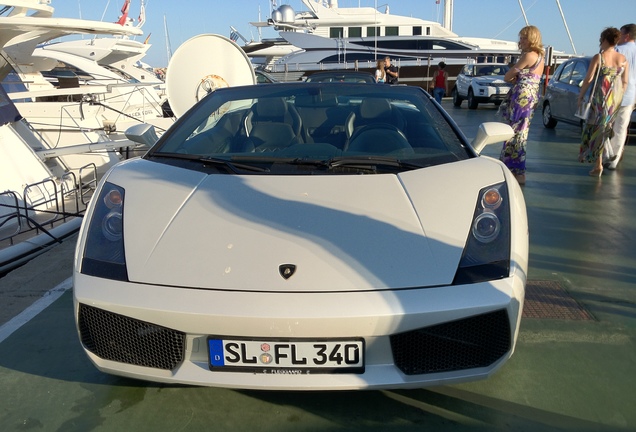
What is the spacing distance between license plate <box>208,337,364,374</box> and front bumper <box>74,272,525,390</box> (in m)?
0.02

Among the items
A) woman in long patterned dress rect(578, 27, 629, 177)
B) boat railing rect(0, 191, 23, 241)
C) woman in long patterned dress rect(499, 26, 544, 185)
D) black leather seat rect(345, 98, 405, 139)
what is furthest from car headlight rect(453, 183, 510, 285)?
boat railing rect(0, 191, 23, 241)

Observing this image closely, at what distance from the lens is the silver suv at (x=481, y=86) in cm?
1805

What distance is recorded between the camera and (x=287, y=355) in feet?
6.56

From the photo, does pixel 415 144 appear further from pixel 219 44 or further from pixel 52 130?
pixel 52 130

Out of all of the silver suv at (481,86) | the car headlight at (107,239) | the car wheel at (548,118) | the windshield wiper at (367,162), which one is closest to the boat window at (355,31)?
the silver suv at (481,86)

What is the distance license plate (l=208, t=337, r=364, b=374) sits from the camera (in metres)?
1.99

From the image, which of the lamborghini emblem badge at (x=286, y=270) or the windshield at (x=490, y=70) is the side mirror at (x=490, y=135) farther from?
the windshield at (x=490, y=70)

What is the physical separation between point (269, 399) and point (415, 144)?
1540 mm

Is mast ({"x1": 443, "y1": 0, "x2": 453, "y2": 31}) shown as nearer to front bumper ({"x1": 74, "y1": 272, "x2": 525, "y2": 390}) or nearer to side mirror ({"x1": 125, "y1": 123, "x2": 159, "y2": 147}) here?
side mirror ({"x1": 125, "y1": 123, "x2": 159, "y2": 147})

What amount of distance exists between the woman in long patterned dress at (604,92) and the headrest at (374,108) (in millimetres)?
4071

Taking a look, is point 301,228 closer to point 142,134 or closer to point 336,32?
point 142,134

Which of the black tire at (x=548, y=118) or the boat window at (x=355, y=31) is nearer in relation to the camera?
the black tire at (x=548, y=118)

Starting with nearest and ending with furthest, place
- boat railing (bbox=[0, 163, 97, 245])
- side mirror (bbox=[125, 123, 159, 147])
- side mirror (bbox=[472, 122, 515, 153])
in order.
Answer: side mirror (bbox=[472, 122, 515, 153])
side mirror (bbox=[125, 123, 159, 147])
boat railing (bbox=[0, 163, 97, 245])

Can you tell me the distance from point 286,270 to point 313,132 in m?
1.47
